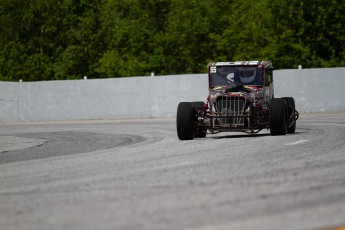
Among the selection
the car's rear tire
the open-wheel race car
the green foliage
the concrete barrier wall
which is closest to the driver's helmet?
the open-wheel race car

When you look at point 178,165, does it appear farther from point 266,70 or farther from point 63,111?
point 63,111

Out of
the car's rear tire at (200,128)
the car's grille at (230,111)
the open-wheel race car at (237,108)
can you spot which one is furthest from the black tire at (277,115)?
the car's rear tire at (200,128)

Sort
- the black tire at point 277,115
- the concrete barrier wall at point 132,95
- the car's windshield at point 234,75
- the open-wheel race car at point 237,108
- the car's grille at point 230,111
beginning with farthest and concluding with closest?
the concrete barrier wall at point 132,95 < the car's windshield at point 234,75 < the car's grille at point 230,111 < the open-wheel race car at point 237,108 < the black tire at point 277,115

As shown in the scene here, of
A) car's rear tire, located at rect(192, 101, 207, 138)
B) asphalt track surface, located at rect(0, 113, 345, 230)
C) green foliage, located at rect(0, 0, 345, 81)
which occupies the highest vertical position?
green foliage, located at rect(0, 0, 345, 81)

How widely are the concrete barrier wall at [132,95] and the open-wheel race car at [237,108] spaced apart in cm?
1362

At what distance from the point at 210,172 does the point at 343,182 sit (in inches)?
92.2

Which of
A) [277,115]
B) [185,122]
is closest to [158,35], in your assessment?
[185,122]

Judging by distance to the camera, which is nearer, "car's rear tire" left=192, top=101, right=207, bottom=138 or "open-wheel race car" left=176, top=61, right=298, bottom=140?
"open-wheel race car" left=176, top=61, right=298, bottom=140

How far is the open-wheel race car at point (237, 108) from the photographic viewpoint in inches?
883

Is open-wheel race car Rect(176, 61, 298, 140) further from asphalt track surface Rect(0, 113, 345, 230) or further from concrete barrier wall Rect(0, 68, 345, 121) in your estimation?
concrete barrier wall Rect(0, 68, 345, 121)

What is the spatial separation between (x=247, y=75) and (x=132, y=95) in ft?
56.0

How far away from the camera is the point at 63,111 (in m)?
42.9

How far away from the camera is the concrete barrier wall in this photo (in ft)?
123

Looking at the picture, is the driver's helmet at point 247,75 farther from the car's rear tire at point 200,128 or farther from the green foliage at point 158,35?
Result: the green foliage at point 158,35
